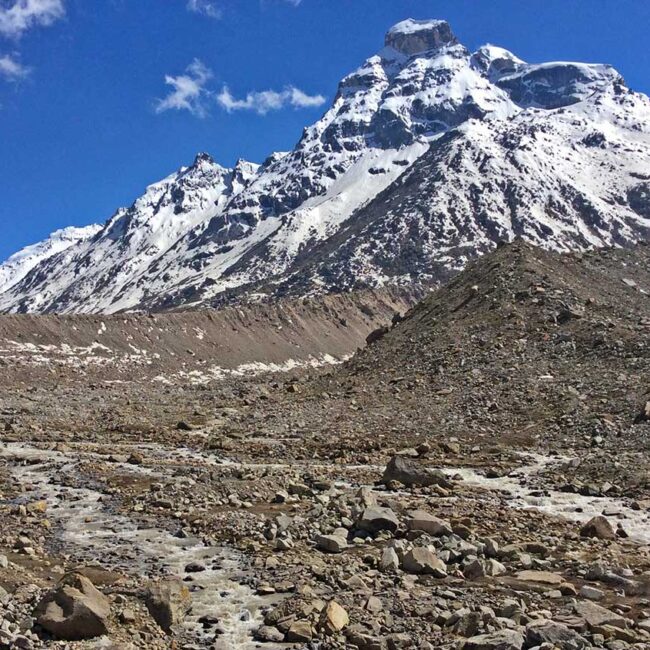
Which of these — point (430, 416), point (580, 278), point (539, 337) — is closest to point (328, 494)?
point (430, 416)

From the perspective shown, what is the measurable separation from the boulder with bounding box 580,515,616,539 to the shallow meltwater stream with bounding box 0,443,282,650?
1044cm

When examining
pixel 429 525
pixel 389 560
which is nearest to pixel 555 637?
pixel 389 560

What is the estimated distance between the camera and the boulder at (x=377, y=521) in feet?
65.8

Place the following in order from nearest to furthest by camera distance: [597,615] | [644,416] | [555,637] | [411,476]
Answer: [555,637] → [597,615] → [411,476] → [644,416]

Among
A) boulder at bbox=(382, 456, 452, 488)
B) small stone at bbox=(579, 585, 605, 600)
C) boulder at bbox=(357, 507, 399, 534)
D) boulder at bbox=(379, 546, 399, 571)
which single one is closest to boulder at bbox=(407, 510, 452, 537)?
boulder at bbox=(357, 507, 399, 534)

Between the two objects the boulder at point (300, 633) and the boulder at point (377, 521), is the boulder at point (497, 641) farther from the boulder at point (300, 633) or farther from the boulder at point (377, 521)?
the boulder at point (377, 521)

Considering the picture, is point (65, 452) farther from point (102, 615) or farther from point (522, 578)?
point (522, 578)

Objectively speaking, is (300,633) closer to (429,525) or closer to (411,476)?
(429,525)

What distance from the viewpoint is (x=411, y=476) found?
2736cm

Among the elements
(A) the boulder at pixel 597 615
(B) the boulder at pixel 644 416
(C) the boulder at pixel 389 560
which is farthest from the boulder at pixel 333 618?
(B) the boulder at pixel 644 416

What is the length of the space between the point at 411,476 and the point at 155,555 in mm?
12081

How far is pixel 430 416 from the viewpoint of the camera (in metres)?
42.6

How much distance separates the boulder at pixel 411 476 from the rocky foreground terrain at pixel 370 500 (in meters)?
0.09

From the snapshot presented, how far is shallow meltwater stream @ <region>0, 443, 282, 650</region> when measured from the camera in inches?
563
